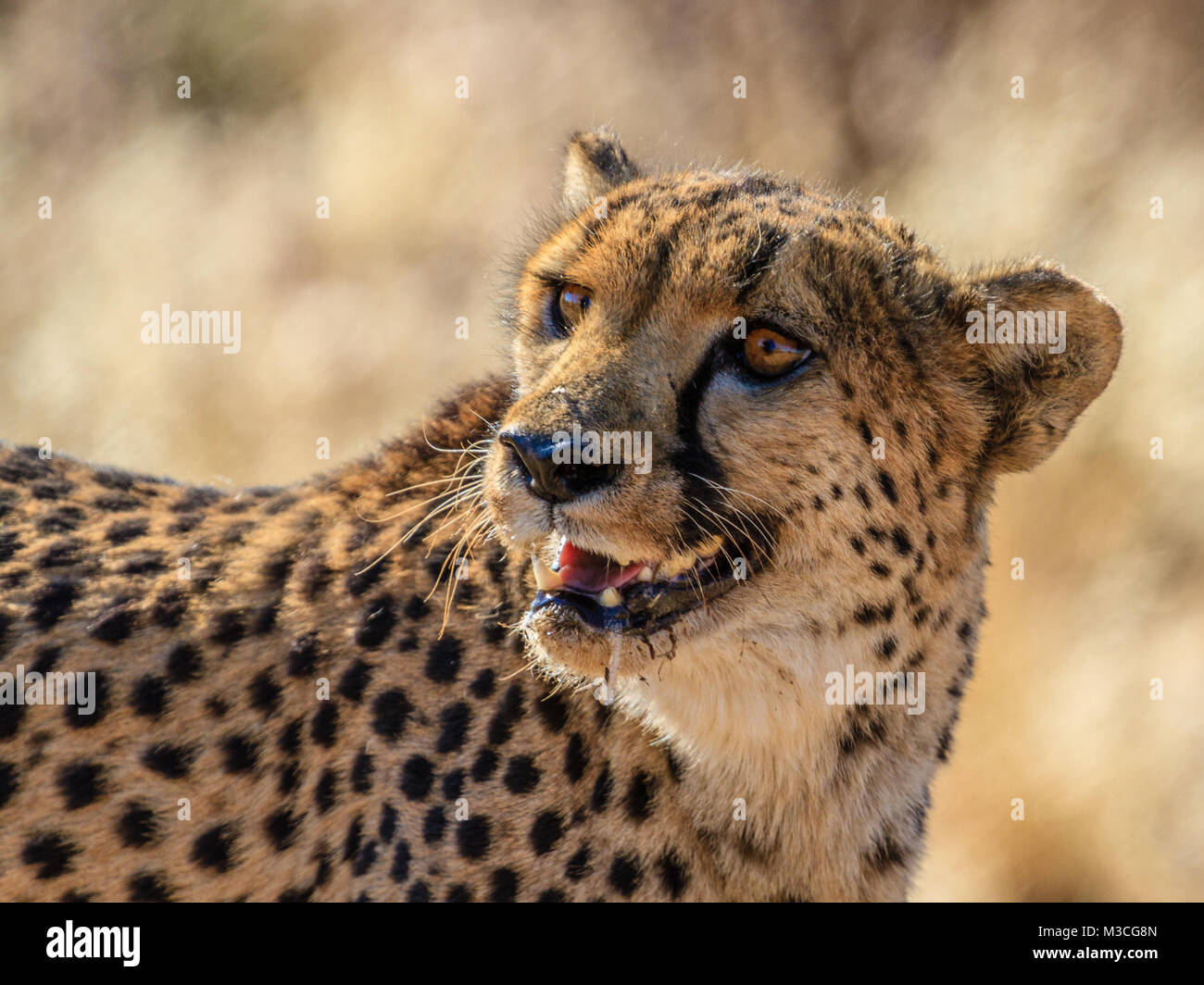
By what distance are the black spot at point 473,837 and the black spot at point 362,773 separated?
237mm

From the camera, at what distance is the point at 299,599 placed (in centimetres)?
298

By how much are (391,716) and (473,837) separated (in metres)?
0.31

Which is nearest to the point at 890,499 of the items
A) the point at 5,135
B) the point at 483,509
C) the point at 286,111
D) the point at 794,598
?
the point at 794,598

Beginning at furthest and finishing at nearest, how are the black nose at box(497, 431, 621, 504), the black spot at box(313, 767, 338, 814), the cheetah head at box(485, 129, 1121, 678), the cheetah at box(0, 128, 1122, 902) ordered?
the black spot at box(313, 767, 338, 814), the cheetah at box(0, 128, 1122, 902), the cheetah head at box(485, 129, 1121, 678), the black nose at box(497, 431, 621, 504)

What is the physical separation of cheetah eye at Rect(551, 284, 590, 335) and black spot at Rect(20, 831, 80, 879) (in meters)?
1.44

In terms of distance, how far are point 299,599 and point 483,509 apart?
0.46m

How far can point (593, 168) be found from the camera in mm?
3305

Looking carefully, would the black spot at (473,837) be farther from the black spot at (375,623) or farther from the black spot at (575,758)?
the black spot at (375,623)

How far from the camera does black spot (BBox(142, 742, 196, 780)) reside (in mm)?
2845

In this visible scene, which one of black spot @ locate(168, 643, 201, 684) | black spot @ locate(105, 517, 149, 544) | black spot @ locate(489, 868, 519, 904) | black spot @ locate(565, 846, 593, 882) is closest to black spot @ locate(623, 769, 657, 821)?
black spot @ locate(565, 846, 593, 882)

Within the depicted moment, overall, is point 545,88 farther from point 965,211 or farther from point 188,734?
point 188,734

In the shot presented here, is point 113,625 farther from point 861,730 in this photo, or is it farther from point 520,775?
point 861,730

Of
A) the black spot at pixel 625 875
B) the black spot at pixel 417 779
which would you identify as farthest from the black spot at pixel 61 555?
the black spot at pixel 625 875

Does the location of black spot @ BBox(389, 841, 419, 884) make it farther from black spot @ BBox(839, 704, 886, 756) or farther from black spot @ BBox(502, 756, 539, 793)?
black spot @ BBox(839, 704, 886, 756)
